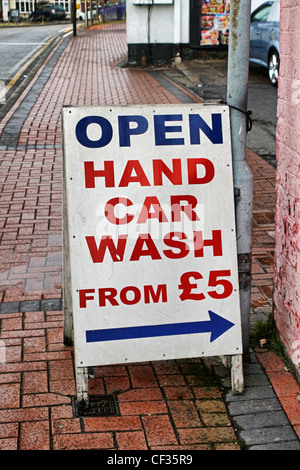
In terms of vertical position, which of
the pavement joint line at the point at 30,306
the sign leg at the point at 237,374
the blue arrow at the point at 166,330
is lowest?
the pavement joint line at the point at 30,306

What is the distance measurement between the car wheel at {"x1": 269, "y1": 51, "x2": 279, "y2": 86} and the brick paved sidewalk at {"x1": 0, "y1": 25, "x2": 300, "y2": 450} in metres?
6.00

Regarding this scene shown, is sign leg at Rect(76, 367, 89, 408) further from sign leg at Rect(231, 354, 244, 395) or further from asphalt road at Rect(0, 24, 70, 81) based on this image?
asphalt road at Rect(0, 24, 70, 81)

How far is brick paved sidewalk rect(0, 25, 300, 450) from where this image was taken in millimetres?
3229

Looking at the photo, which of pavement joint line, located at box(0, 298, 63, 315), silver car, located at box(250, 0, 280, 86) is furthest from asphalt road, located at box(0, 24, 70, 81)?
pavement joint line, located at box(0, 298, 63, 315)

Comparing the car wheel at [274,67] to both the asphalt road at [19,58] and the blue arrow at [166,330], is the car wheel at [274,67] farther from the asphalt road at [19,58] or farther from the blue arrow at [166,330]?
the blue arrow at [166,330]

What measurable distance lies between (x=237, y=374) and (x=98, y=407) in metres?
0.78

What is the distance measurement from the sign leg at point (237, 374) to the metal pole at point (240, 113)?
0.49 metres

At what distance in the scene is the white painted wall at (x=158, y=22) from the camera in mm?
16625

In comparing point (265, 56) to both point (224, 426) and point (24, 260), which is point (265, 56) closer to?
point (24, 260)

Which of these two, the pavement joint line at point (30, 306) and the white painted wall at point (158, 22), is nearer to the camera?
the pavement joint line at point (30, 306)

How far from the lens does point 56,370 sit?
3.81 m

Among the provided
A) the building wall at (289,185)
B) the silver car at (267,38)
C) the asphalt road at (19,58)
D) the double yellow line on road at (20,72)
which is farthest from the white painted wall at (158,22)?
the building wall at (289,185)

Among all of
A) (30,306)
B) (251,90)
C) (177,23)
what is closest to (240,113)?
(30,306)

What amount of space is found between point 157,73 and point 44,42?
32.3 feet
